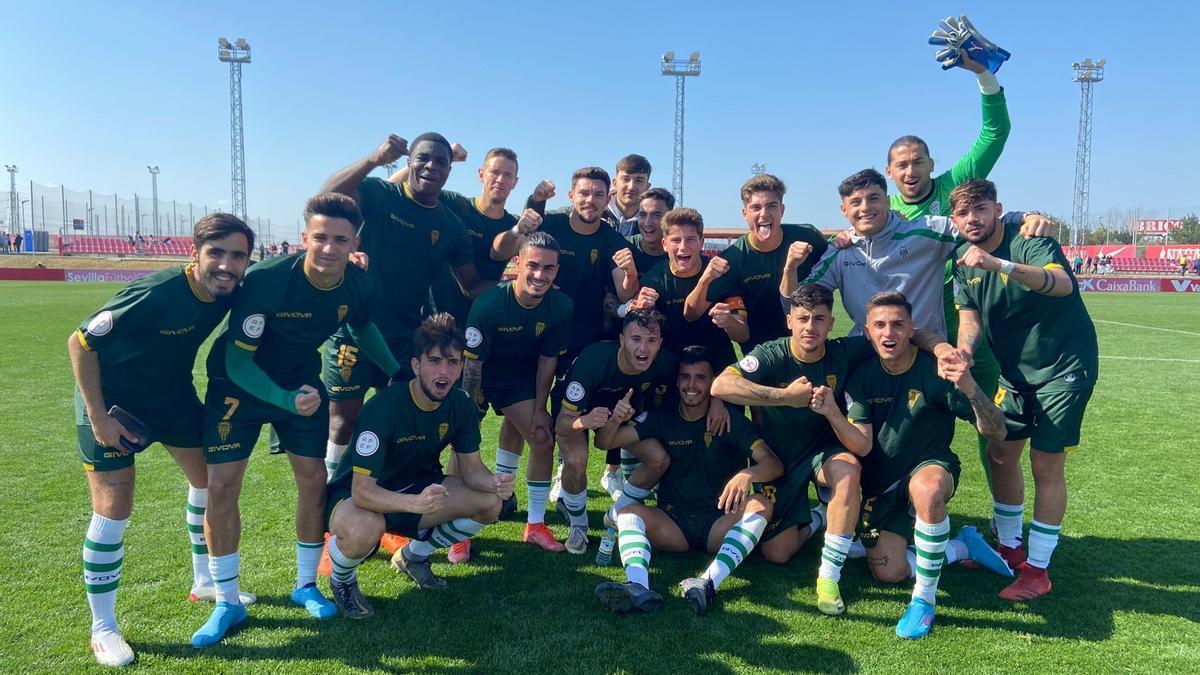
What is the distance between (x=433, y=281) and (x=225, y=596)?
2551mm

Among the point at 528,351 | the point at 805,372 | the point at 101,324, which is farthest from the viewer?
the point at 528,351

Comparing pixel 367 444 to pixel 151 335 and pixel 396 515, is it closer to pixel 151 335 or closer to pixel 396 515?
pixel 396 515

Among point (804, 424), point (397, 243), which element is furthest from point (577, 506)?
point (397, 243)

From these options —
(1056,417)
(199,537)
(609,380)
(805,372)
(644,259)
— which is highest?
(644,259)

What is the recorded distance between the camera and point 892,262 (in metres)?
4.33

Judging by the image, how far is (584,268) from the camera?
5.31 metres

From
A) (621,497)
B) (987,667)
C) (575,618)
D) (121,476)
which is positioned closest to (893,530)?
(987,667)

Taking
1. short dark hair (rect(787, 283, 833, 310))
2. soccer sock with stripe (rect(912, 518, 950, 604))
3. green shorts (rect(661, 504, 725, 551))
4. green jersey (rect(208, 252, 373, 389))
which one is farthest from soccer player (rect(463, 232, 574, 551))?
soccer sock with stripe (rect(912, 518, 950, 604))

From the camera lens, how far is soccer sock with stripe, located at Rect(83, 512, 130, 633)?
329cm

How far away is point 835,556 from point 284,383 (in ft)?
10.6

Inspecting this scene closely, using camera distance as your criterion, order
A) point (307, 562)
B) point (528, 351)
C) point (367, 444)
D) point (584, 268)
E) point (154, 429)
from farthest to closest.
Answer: point (584, 268) → point (528, 351) → point (307, 562) → point (367, 444) → point (154, 429)

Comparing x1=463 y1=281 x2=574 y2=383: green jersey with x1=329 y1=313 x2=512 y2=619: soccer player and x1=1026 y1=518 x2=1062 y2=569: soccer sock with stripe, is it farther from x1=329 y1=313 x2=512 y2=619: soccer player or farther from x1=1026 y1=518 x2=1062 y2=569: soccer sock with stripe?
x1=1026 y1=518 x2=1062 y2=569: soccer sock with stripe

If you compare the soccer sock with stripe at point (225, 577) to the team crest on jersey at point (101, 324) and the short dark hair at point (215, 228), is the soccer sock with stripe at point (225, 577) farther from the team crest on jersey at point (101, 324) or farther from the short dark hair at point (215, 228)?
the short dark hair at point (215, 228)

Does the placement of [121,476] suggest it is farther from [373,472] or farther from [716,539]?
[716,539]
